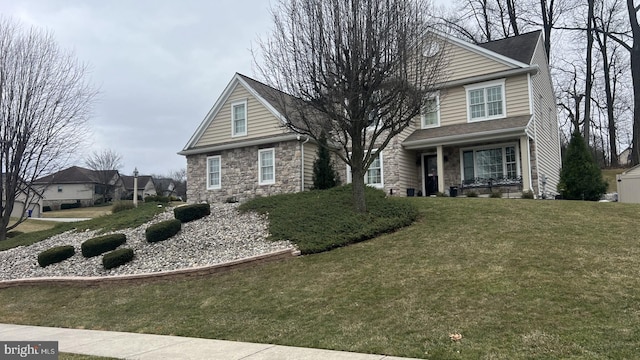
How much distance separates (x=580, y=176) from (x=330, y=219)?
34.1 feet

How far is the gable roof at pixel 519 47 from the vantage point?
19.6m

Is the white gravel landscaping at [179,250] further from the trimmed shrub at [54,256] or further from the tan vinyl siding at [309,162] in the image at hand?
the tan vinyl siding at [309,162]

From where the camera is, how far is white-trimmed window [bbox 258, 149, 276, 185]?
813 inches

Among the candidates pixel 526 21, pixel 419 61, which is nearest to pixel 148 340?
pixel 419 61

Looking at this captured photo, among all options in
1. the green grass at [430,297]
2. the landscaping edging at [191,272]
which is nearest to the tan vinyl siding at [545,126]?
the green grass at [430,297]

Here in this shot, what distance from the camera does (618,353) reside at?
4.61 m

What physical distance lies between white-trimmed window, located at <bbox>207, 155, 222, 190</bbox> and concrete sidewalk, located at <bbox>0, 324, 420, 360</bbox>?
572 inches

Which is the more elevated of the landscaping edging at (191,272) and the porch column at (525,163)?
the porch column at (525,163)

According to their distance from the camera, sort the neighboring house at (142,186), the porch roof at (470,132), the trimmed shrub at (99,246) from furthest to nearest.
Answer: the neighboring house at (142,186) → the porch roof at (470,132) → the trimmed shrub at (99,246)

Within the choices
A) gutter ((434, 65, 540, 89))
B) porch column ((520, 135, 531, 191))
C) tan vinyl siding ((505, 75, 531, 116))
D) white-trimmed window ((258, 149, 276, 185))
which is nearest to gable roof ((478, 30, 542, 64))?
gutter ((434, 65, 540, 89))

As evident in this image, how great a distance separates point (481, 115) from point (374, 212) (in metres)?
9.60

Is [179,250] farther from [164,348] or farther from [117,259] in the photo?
[164,348]

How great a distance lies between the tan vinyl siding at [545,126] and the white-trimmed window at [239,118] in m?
12.7

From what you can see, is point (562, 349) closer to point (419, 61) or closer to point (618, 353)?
point (618, 353)
